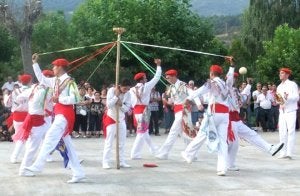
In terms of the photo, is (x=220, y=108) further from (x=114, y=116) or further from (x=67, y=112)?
(x=67, y=112)

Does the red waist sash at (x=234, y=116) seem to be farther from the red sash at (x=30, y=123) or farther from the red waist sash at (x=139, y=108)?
the red sash at (x=30, y=123)

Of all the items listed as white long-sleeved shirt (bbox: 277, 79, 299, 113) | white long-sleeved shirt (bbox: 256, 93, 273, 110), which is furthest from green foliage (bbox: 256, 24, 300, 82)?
white long-sleeved shirt (bbox: 277, 79, 299, 113)

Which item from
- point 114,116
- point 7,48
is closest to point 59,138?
point 114,116

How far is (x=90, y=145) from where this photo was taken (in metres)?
19.8

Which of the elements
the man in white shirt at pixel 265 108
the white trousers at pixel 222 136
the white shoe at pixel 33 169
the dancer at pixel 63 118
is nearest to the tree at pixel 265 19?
the man in white shirt at pixel 265 108

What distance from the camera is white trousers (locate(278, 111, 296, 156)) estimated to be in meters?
15.8

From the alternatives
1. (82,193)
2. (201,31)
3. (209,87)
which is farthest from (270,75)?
(82,193)

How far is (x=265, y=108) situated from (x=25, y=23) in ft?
38.3

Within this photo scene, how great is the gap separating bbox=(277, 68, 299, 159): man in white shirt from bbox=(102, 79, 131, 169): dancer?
396 cm

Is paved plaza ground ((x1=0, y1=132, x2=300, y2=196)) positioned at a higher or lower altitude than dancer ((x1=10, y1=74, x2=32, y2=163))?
lower

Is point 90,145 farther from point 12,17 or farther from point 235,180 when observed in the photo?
point 12,17

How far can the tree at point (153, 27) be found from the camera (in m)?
33.3

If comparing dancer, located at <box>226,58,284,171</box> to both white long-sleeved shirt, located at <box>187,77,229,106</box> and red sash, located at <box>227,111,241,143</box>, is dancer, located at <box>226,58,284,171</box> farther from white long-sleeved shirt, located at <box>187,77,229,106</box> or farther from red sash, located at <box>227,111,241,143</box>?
white long-sleeved shirt, located at <box>187,77,229,106</box>

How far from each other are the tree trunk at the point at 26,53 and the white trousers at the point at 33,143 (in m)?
16.3
